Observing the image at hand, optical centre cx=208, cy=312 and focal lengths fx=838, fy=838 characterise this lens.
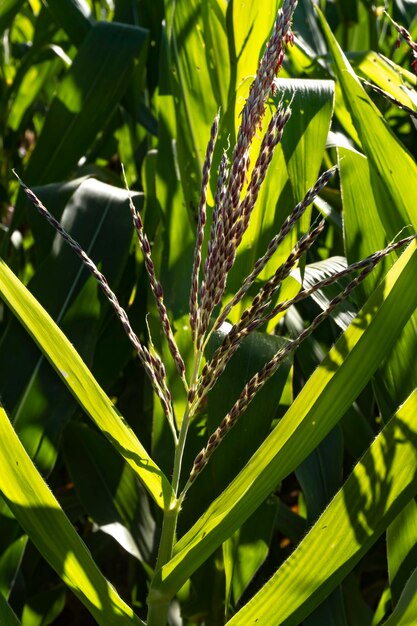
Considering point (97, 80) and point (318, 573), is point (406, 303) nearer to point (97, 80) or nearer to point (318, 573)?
point (318, 573)

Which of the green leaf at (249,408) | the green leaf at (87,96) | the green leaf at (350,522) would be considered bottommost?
the green leaf at (350,522)

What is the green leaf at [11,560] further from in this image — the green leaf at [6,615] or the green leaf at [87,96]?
the green leaf at [87,96]

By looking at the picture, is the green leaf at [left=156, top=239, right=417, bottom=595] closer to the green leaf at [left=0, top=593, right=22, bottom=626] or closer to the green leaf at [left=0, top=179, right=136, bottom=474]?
the green leaf at [left=0, top=593, right=22, bottom=626]

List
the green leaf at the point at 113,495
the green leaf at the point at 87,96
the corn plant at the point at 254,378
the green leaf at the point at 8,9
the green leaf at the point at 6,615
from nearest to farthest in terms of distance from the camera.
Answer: the corn plant at the point at 254,378 < the green leaf at the point at 6,615 < the green leaf at the point at 113,495 < the green leaf at the point at 87,96 < the green leaf at the point at 8,9

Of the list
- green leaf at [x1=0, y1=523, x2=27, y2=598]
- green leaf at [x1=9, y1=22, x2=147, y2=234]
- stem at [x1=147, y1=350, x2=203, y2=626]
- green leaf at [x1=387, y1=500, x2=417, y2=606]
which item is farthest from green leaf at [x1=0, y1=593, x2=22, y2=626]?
green leaf at [x1=9, y1=22, x2=147, y2=234]

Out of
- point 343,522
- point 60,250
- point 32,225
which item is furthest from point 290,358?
point 32,225

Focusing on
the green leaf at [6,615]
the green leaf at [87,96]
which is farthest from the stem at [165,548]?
the green leaf at [87,96]

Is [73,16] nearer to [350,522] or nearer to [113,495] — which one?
[113,495]
